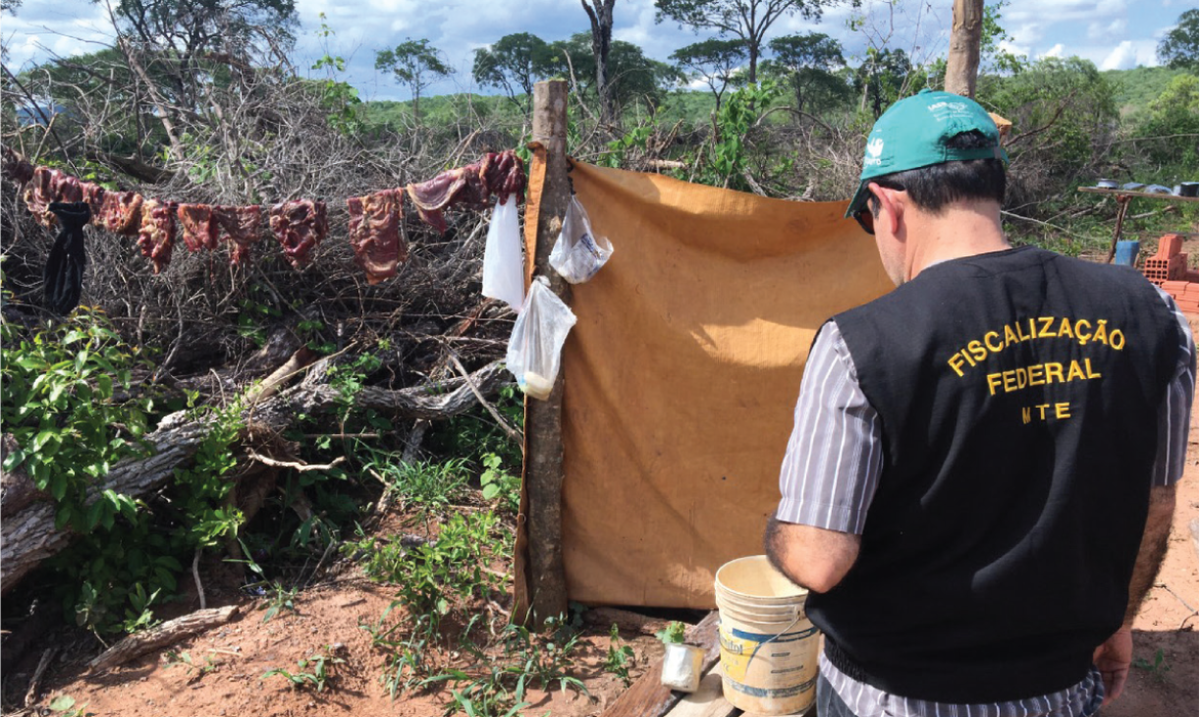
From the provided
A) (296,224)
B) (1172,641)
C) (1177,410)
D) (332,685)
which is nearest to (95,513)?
(332,685)

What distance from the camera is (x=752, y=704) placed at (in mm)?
2648

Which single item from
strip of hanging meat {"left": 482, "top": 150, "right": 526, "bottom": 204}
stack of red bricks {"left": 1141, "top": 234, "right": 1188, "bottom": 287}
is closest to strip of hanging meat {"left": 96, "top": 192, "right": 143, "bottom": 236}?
strip of hanging meat {"left": 482, "top": 150, "right": 526, "bottom": 204}

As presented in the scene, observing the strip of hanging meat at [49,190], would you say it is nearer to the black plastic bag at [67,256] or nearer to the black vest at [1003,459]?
the black plastic bag at [67,256]

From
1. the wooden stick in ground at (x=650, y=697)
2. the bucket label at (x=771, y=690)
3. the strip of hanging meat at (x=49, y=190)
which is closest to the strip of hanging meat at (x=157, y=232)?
the strip of hanging meat at (x=49, y=190)

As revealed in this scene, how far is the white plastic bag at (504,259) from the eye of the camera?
11.0 feet

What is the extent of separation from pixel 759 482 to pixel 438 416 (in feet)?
6.11

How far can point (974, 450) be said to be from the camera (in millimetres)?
1204

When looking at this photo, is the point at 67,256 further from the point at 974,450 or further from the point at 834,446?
the point at 974,450

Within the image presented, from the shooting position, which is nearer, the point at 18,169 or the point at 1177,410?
the point at 1177,410

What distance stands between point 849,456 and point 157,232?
364cm

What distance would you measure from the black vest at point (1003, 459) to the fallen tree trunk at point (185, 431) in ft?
11.1

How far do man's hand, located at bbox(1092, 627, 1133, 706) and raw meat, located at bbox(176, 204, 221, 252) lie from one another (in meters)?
3.63

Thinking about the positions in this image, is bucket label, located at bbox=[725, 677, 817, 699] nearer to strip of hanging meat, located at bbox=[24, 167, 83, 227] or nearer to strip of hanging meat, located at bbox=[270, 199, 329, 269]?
strip of hanging meat, located at bbox=[270, 199, 329, 269]

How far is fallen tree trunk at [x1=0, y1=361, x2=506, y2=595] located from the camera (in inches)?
133
